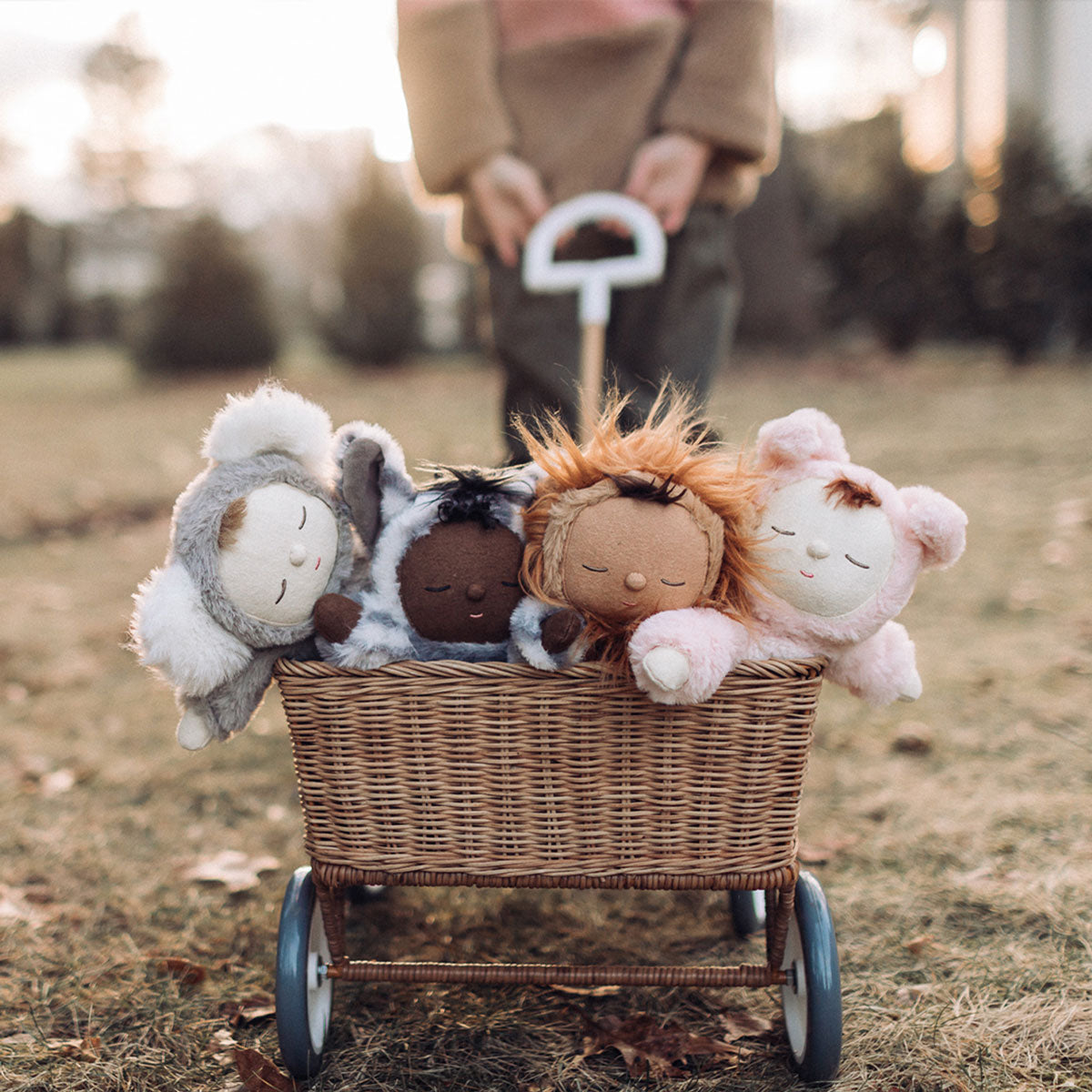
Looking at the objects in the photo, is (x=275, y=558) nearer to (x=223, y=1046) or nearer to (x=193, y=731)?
(x=193, y=731)

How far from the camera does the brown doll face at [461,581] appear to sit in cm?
134

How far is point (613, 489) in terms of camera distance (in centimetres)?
132

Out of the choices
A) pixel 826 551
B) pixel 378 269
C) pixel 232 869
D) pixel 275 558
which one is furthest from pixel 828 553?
pixel 378 269

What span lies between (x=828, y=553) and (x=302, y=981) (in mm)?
911

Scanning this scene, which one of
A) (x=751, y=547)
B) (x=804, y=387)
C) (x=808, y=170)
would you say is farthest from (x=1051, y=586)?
(x=808, y=170)

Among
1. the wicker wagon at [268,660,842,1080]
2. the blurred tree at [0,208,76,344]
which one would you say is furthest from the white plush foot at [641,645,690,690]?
the blurred tree at [0,208,76,344]

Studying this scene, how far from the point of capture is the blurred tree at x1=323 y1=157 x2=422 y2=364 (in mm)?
12445

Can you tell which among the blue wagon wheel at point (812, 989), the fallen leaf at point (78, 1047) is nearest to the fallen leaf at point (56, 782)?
the fallen leaf at point (78, 1047)

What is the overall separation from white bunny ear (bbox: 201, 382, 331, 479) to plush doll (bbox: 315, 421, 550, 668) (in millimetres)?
50

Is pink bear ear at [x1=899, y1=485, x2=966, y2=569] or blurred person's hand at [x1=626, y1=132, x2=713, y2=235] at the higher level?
blurred person's hand at [x1=626, y1=132, x2=713, y2=235]

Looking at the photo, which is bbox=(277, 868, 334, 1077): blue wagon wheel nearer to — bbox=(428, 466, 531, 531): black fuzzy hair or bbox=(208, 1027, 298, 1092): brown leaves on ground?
bbox=(208, 1027, 298, 1092): brown leaves on ground

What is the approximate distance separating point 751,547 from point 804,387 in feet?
26.9

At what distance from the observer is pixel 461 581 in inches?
52.7

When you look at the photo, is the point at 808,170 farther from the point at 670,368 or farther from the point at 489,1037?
the point at 489,1037
